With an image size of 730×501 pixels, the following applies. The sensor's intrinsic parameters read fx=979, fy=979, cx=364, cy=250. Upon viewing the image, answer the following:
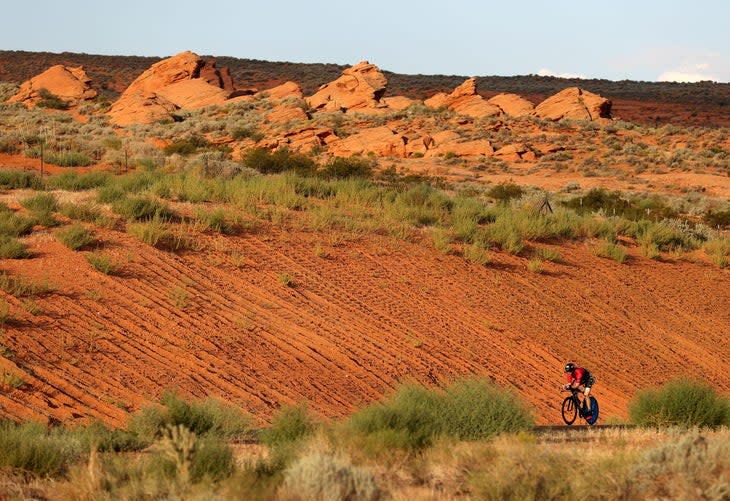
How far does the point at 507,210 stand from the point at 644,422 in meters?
11.1

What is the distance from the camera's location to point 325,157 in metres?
40.9

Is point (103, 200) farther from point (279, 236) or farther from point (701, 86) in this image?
point (701, 86)

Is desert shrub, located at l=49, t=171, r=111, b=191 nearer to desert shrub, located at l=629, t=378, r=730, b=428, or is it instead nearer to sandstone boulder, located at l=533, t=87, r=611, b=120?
desert shrub, located at l=629, t=378, r=730, b=428

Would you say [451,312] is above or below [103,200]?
below

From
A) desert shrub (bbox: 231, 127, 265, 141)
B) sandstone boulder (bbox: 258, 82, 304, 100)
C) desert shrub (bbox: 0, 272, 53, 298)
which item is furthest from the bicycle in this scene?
sandstone boulder (bbox: 258, 82, 304, 100)

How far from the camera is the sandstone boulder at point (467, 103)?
177ft

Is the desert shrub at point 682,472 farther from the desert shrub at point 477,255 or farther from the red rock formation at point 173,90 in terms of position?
the red rock formation at point 173,90

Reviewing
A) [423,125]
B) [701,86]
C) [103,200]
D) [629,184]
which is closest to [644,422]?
[103,200]

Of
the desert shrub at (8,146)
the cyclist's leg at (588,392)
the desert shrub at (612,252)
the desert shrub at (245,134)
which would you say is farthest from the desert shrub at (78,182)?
the desert shrub at (245,134)

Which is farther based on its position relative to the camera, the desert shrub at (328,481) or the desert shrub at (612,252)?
the desert shrub at (612,252)

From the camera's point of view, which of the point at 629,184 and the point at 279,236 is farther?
the point at 629,184

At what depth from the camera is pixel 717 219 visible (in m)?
29.3

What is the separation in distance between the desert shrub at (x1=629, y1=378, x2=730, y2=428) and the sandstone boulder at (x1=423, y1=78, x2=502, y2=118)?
145ft

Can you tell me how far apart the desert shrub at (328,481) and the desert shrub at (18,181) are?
14.5m
